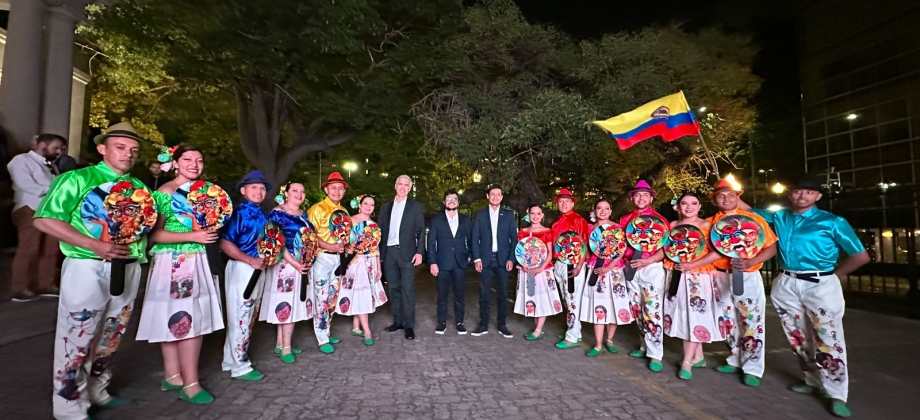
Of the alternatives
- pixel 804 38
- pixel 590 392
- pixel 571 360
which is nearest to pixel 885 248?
pixel 571 360

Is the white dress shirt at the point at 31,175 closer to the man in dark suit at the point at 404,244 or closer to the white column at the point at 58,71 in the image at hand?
the man in dark suit at the point at 404,244

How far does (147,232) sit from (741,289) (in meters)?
5.08

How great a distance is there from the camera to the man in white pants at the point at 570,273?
5.91m

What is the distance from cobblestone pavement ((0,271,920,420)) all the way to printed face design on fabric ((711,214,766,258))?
1.29m

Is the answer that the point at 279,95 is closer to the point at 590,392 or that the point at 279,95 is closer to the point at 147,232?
the point at 147,232

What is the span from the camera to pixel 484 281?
6691 millimetres

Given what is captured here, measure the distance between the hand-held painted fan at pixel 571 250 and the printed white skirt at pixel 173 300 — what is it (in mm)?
A: 3975

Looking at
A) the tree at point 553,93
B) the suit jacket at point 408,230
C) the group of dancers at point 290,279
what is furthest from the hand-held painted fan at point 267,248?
the tree at point 553,93

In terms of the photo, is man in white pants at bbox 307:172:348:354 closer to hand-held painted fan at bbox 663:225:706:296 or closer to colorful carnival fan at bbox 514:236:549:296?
colorful carnival fan at bbox 514:236:549:296

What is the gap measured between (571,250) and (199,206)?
13.4 feet

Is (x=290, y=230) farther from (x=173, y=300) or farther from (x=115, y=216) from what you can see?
(x=115, y=216)

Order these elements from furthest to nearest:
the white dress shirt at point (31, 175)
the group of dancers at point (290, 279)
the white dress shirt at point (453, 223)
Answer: the white dress shirt at point (453, 223) → the white dress shirt at point (31, 175) → the group of dancers at point (290, 279)

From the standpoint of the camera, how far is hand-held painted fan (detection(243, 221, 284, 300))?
4395 mm

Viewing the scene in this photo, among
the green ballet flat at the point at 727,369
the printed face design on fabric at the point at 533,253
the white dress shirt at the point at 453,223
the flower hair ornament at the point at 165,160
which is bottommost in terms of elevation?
the green ballet flat at the point at 727,369
